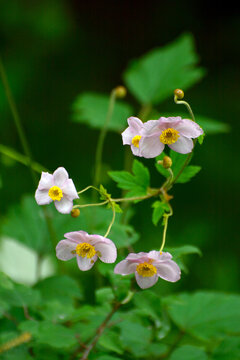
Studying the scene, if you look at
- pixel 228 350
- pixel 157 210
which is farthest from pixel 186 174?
pixel 228 350

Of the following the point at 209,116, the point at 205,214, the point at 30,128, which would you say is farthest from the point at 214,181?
the point at 30,128

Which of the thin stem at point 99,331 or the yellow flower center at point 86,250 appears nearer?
the yellow flower center at point 86,250

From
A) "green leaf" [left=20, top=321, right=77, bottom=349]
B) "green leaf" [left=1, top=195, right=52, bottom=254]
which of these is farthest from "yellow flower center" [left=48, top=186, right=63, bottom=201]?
"green leaf" [left=1, top=195, right=52, bottom=254]

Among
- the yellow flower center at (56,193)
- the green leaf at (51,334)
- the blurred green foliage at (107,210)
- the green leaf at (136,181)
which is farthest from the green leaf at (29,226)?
the yellow flower center at (56,193)

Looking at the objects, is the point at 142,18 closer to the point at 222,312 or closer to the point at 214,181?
the point at 214,181

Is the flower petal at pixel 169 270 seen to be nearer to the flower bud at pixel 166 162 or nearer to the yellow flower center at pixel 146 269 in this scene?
the yellow flower center at pixel 146 269

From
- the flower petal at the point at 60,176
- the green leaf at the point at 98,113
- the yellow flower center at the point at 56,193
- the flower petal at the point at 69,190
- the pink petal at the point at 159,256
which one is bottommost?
the pink petal at the point at 159,256

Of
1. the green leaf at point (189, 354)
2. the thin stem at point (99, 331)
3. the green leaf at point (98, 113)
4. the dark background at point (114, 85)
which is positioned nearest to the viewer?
the thin stem at point (99, 331)
